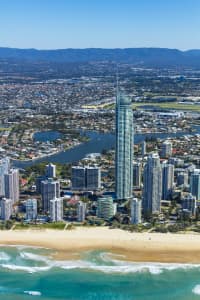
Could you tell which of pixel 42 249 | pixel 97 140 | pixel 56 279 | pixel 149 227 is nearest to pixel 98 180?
pixel 149 227

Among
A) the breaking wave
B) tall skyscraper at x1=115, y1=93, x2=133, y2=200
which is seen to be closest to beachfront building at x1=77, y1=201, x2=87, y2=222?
tall skyscraper at x1=115, y1=93, x2=133, y2=200

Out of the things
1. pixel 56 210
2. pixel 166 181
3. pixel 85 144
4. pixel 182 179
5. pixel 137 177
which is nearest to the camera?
pixel 56 210

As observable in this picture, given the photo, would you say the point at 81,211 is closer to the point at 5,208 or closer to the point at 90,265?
the point at 5,208

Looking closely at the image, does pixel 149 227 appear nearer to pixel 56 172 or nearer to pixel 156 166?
pixel 156 166

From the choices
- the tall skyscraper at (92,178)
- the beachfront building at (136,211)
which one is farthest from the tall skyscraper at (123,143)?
the beachfront building at (136,211)

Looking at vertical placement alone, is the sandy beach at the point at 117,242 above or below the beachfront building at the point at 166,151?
below

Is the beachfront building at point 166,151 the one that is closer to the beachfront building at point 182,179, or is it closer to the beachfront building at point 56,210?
the beachfront building at point 182,179

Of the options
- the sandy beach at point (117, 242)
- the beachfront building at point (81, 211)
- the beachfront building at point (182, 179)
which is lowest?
the sandy beach at point (117, 242)

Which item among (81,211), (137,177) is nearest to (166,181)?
(137,177)
